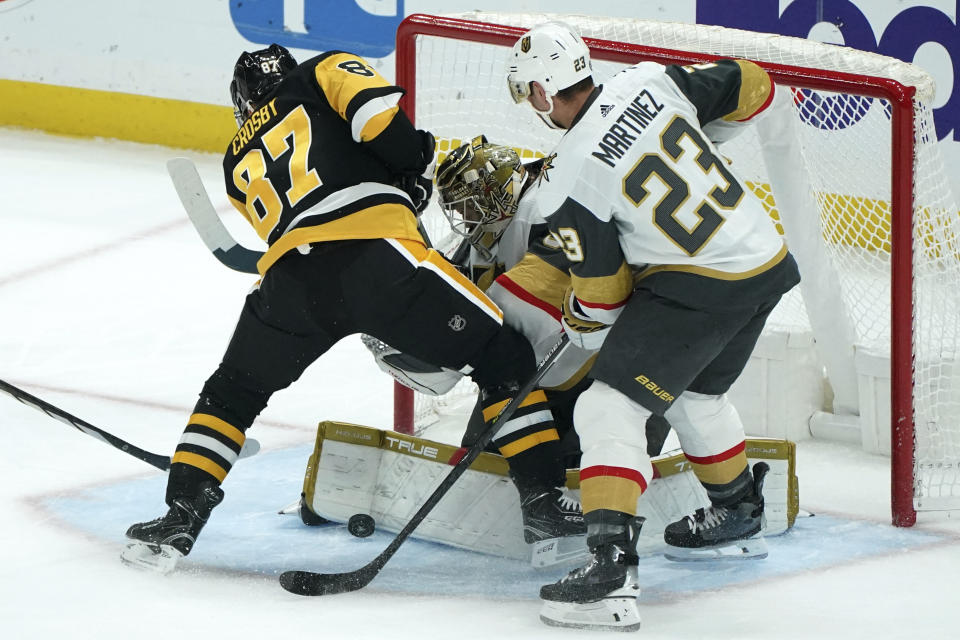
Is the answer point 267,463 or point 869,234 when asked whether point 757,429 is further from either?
point 267,463

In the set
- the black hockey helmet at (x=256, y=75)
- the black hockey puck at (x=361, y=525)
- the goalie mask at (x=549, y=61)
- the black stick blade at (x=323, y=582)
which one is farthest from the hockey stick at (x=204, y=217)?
the goalie mask at (x=549, y=61)

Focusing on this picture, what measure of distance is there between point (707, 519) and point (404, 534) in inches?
24.4

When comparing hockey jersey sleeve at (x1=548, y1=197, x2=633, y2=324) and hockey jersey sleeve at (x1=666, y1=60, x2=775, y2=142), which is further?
hockey jersey sleeve at (x1=666, y1=60, x2=775, y2=142)

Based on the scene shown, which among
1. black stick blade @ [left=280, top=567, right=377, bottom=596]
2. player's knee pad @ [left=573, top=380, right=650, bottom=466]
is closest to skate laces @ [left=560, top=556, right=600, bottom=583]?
player's knee pad @ [left=573, top=380, right=650, bottom=466]

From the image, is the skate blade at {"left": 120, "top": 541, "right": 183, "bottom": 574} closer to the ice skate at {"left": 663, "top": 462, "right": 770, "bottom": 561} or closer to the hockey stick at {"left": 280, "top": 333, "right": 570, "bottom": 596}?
the hockey stick at {"left": 280, "top": 333, "right": 570, "bottom": 596}

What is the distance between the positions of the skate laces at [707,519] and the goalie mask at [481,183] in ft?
2.37

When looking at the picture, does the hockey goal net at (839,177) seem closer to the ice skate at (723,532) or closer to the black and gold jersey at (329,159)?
the ice skate at (723,532)

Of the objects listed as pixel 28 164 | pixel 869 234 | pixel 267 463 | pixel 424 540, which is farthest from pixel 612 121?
pixel 28 164

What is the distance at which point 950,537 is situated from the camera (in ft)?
10.00

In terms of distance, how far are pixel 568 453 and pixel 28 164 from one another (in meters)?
3.90

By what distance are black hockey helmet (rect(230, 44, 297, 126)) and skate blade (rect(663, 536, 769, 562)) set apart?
4.03 ft

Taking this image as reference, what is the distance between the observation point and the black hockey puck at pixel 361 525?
10.1 feet

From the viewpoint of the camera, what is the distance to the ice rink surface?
259 centimetres

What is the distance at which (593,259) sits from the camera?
2537 millimetres
